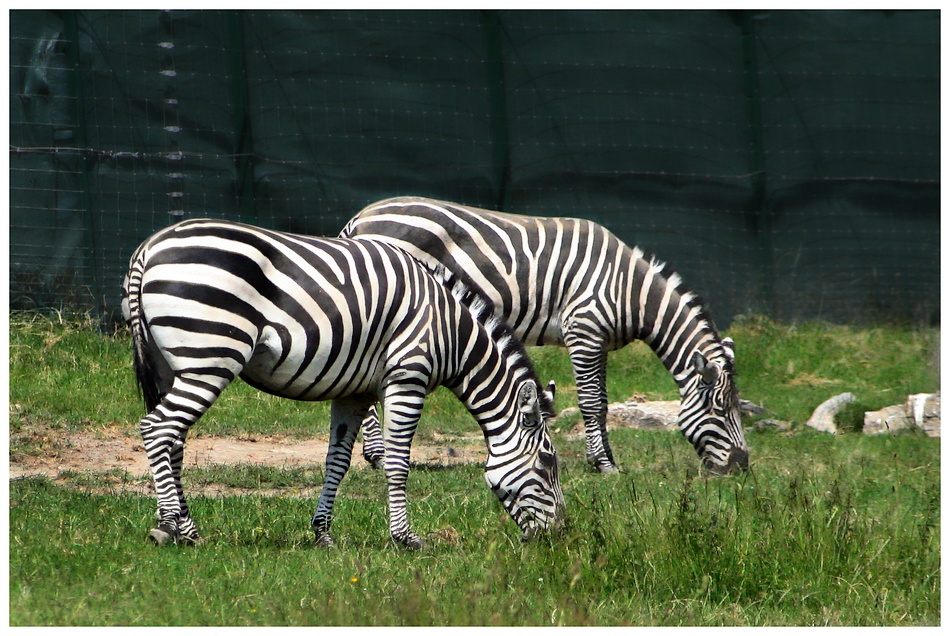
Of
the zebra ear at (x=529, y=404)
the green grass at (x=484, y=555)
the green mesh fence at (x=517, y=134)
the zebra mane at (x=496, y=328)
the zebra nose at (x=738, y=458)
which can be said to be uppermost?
the green mesh fence at (x=517, y=134)

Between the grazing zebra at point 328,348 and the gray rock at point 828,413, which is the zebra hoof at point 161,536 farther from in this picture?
the gray rock at point 828,413

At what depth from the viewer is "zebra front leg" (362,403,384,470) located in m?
8.80

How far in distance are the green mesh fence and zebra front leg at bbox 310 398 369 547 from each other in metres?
5.49

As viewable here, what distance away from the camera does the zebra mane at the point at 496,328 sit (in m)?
6.38

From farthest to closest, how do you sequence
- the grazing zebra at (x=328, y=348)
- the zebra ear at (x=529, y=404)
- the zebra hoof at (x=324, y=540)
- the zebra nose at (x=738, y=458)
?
the zebra nose at (x=738, y=458)
the zebra ear at (x=529, y=404)
the zebra hoof at (x=324, y=540)
the grazing zebra at (x=328, y=348)

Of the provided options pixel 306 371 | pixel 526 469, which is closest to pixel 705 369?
pixel 526 469

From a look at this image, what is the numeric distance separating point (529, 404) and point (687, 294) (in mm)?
3396

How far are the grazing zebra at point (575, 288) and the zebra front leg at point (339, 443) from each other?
2.45 meters

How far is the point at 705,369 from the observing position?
8.73 m

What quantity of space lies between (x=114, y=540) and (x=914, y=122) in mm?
12044

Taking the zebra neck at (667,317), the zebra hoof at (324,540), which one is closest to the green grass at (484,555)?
the zebra hoof at (324,540)

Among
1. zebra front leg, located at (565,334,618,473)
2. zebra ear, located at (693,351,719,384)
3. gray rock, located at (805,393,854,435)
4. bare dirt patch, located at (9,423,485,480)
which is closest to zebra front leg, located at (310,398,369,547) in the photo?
bare dirt patch, located at (9,423,485,480)

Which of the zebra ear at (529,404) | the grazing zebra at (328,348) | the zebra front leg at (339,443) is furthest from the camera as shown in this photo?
the zebra front leg at (339,443)

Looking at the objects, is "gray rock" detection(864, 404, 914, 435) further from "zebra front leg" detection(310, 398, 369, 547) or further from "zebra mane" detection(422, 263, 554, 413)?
"zebra front leg" detection(310, 398, 369, 547)
